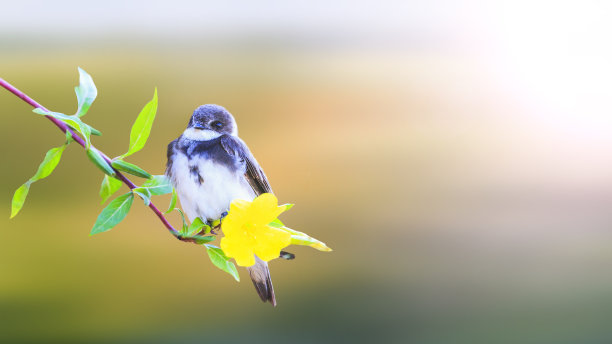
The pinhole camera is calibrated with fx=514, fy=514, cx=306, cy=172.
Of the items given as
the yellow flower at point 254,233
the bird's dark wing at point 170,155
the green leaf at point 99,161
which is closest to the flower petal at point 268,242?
the yellow flower at point 254,233

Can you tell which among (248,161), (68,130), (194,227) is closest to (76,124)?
(68,130)

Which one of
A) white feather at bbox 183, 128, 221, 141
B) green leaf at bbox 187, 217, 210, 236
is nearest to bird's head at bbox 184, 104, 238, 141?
white feather at bbox 183, 128, 221, 141

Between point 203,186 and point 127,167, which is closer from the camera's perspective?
point 127,167

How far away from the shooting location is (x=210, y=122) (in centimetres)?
46

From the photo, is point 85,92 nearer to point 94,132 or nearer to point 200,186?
point 94,132

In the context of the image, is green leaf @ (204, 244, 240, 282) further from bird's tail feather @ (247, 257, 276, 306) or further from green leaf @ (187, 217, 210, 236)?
bird's tail feather @ (247, 257, 276, 306)

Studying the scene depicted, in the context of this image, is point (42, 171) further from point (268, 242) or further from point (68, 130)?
point (268, 242)

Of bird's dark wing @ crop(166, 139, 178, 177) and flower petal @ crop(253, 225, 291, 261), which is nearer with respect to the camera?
flower petal @ crop(253, 225, 291, 261)

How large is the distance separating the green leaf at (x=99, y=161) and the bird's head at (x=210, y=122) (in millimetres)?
123

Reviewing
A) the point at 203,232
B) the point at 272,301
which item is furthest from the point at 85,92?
the point at 272,301

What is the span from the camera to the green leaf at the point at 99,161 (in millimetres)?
330

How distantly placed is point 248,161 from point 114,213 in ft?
0.67

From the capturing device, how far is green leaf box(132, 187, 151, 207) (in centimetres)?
34

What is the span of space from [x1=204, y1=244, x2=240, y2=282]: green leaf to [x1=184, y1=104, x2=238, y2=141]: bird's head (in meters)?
0.13
